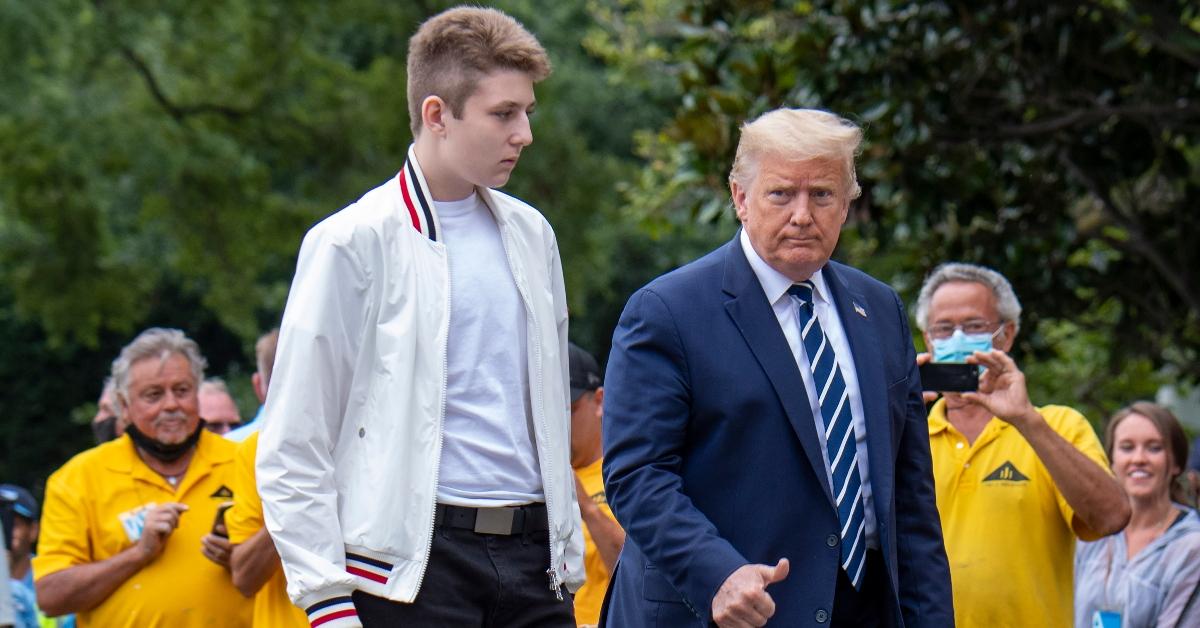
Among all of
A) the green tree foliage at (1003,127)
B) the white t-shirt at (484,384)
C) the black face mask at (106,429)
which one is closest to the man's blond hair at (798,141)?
the white t-shirt at (484,384)

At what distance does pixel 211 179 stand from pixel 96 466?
13529mm

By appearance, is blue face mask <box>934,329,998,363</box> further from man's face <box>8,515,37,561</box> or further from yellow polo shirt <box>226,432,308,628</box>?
man's face <box>8,515,37,561</box>

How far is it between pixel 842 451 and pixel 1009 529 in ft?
5.51

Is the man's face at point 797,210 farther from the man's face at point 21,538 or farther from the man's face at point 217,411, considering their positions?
the man's face at point 21,538

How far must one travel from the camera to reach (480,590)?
12.8 ft

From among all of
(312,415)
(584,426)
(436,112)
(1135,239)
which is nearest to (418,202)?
(436,112)

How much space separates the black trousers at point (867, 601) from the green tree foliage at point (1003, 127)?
4380mm

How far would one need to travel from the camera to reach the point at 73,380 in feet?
75.3

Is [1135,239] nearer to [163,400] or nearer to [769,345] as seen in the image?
[163,400]

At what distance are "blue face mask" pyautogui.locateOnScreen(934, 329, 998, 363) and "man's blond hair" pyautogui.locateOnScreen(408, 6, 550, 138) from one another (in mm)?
1853

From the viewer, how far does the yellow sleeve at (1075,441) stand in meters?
5.23

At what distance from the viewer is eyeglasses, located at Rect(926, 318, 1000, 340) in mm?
5562

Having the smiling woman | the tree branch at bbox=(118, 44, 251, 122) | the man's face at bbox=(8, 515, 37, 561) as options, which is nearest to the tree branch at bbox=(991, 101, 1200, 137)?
the smiling woman

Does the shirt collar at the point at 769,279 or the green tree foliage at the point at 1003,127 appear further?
the green tree foliage at the point at 1003,127
